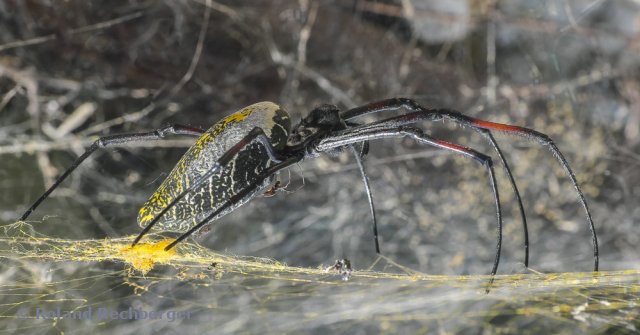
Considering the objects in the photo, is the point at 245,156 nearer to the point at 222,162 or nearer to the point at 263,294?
the point at 222,162

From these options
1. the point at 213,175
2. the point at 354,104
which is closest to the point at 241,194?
the point at 213,175

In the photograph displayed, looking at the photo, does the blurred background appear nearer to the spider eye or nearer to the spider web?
the spider web

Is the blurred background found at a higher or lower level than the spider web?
higher

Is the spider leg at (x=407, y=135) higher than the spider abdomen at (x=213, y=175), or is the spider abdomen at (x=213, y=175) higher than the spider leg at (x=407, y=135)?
the spider leg at (x=407, y=135)

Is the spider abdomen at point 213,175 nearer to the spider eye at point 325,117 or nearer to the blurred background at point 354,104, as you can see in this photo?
the spider eye at point 325,117

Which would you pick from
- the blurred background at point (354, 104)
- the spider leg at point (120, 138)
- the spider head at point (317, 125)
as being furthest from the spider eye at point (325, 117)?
the blurred background at point (354, 104)

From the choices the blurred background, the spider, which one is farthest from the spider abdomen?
the blurred background

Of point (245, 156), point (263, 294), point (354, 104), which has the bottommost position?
point (263, 294)
